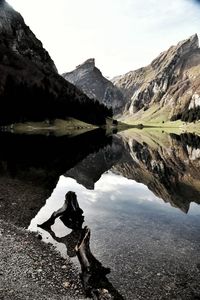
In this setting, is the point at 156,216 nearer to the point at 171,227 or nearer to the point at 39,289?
the point at 171,227

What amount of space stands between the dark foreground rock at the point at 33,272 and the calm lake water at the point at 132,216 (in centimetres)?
171

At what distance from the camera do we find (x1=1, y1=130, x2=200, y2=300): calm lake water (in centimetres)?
2447

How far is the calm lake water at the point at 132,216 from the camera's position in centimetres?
2447

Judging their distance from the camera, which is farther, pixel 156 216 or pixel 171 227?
pixel 156 216

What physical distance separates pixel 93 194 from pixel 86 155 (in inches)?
1500

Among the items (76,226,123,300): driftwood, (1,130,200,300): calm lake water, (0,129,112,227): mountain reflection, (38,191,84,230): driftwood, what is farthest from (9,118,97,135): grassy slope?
(76,226,123,300): driftwood

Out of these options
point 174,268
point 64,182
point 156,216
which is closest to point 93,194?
point 64,182

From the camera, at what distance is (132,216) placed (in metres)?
39.8

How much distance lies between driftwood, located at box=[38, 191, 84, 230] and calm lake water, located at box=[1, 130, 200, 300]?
2.14 ft

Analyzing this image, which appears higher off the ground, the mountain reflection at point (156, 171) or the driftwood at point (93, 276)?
the driftwood at point (93, 276)

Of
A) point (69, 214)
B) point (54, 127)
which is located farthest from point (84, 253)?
point (54, 127)

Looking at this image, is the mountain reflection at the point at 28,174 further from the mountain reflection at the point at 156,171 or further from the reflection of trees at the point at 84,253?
the mountain reflection at the point at 156,171

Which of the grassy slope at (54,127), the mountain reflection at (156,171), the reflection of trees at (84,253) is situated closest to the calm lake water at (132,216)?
the mountain reflection at (156,171)

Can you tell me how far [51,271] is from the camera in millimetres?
23922
